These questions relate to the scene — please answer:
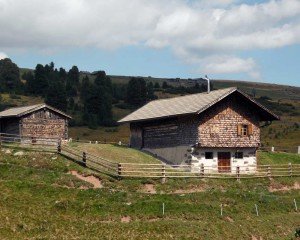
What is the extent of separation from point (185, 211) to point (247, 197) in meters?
6.14

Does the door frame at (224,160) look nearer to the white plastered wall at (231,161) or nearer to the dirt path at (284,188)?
the white plastered wall at (231,161)

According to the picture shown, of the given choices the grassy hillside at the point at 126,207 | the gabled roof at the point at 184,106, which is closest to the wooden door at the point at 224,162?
the grassy hillside at the point at 126,207

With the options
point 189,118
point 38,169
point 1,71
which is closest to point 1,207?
point 38,169

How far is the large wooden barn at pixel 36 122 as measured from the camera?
53281 mm

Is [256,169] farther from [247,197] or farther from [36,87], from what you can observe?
[36,87]

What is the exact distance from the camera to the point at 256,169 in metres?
44.5

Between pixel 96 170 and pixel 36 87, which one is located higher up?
pixel 36 87

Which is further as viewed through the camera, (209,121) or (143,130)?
(143,130)

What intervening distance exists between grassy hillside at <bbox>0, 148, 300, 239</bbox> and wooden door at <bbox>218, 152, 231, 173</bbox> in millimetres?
4556

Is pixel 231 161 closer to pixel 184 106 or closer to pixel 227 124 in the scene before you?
pixel 227 124

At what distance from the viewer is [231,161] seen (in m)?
45.3

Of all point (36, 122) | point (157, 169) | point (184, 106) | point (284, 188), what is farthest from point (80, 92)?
point (284, 188)

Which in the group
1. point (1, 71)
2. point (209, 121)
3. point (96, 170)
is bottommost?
point (96, 170)

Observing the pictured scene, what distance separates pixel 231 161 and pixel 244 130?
118 inches
